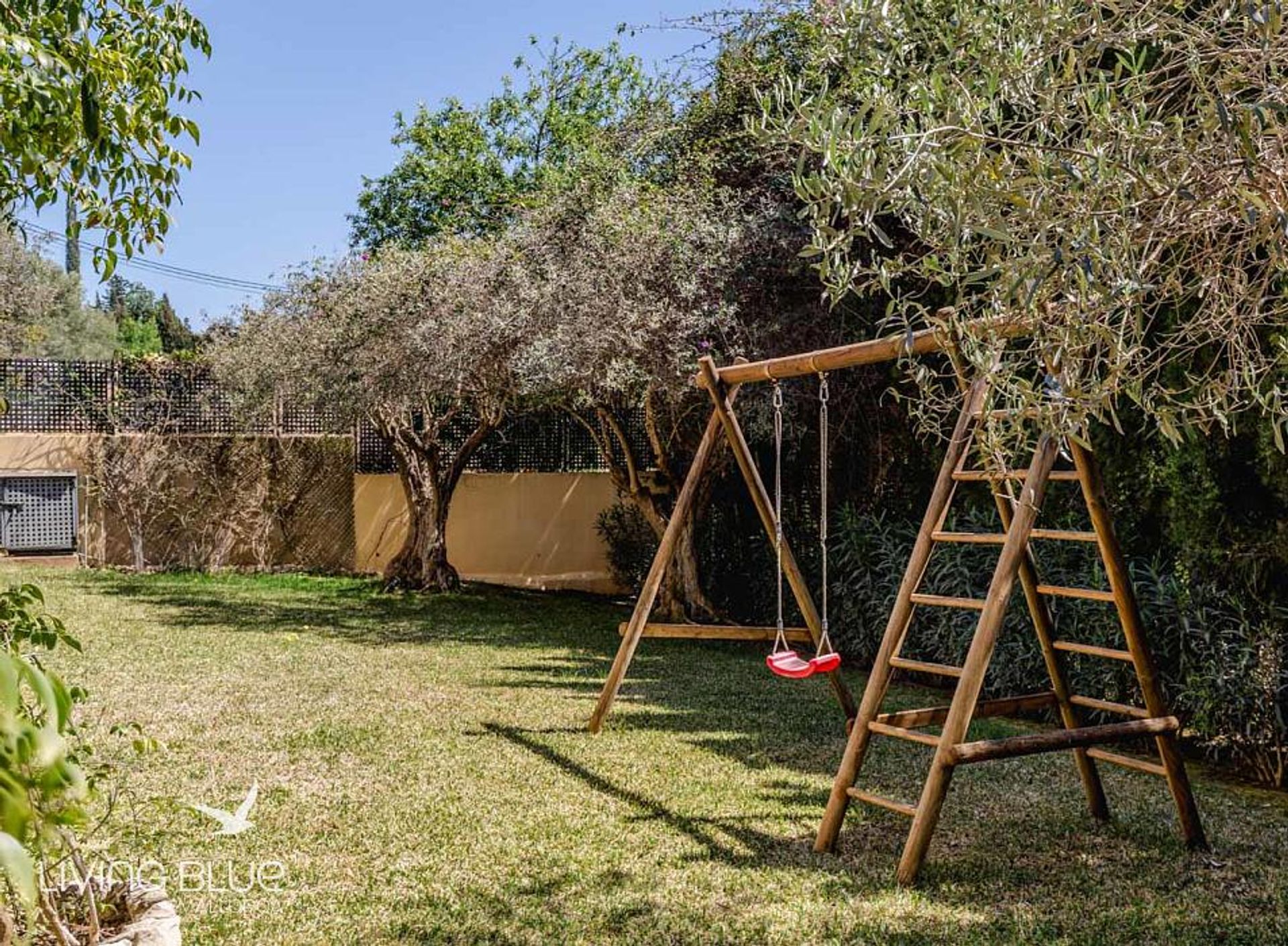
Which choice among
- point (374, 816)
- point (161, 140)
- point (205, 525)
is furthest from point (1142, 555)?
point (205, 525)

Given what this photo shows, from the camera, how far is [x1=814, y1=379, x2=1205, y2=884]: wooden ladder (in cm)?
402

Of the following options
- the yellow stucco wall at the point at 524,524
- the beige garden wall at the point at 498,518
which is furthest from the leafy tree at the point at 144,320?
the yellow stucco wall at the point at 524,524

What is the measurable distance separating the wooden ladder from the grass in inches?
10.0

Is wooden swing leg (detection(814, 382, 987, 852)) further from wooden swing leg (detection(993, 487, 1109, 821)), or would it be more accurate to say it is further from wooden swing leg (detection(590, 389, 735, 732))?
wooden swing leg (detection(590, 389, 735, 732))

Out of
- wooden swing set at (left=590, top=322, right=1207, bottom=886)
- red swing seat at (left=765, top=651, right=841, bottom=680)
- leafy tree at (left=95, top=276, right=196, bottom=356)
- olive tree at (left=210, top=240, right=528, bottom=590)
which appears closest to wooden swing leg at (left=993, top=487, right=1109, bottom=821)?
wooden swing set at (left=590, top=322, right=1207, bottom=886)

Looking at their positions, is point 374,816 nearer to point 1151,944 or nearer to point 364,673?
point 1151,944

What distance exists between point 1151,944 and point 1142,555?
12.2ft

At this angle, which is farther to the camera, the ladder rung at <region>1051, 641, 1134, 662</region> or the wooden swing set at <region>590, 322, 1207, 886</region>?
the ladder rung at <region>1051, 641, 1134, 662</region>

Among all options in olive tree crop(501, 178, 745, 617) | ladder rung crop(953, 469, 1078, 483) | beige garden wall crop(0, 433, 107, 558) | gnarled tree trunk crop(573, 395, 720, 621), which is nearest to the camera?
ladder rung crop(953, 469, 1078, 483)

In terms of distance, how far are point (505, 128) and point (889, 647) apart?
69.9 ft

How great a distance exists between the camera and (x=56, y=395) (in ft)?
47.6

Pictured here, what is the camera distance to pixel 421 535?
13.5 metres

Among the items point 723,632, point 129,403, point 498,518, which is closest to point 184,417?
point 129,403

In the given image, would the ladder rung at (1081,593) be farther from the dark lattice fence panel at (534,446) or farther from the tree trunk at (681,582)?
the dark lattice fence panel at (534,446)
